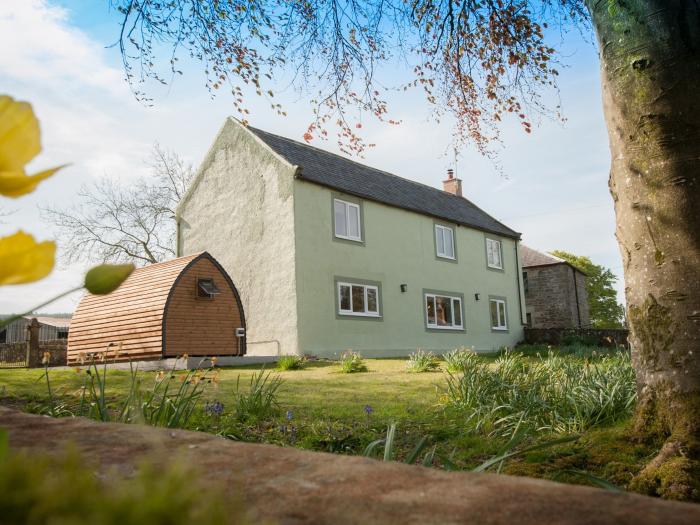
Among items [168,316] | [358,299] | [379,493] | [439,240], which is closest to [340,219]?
[358,299]

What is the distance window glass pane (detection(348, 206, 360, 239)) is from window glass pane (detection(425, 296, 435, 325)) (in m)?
4.14

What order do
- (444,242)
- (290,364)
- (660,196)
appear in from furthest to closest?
(444,242) < (290,364) < (660,196)

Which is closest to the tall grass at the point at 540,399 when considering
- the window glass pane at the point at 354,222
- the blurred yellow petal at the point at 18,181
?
the blurred yellow petal at the point at 18,181

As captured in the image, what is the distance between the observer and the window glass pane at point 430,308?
2236 cm

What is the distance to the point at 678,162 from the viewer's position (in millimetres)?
4207

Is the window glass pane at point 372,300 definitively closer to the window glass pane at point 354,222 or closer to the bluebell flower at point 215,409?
the window glass pane at point 354,222

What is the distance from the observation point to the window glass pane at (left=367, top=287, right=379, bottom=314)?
65.5 feet

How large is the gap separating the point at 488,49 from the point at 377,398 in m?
5.54

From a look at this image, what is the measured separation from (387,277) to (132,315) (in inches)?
346

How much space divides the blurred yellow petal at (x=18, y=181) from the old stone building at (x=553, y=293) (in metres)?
35.5

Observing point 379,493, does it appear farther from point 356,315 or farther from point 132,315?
point 356,315

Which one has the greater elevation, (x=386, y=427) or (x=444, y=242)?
(x=444, y=242)

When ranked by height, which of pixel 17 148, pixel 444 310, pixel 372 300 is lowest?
pixel 17 148

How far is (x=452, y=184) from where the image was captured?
28922mm
